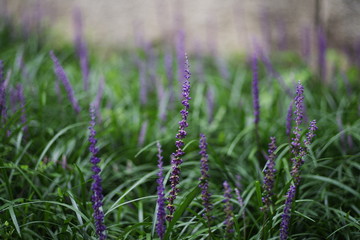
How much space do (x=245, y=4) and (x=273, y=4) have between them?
1.42 feet

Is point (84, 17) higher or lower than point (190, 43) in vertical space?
higher

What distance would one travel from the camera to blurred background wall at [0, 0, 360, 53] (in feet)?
17.7

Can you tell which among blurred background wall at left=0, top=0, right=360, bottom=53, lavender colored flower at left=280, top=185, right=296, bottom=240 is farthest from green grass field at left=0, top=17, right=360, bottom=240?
blurred background wall at left=0, top=0, right=360, bottom=53

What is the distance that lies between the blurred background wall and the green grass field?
0.41 m

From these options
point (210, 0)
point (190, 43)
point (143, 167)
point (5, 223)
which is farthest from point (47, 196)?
point (210, 0)

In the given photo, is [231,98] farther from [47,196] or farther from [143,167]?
[47,196]

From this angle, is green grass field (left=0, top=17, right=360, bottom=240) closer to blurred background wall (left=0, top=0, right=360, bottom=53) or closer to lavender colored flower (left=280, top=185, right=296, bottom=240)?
lavender colored flower (left=280, top=185, right=296, bottom=240)

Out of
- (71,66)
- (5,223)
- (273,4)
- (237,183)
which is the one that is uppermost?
(273,4)

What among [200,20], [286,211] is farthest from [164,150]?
[200,20]

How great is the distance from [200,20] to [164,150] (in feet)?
10.9

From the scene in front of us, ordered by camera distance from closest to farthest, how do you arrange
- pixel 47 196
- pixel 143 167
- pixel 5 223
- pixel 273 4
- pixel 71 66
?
pixel 5 223 → pixel 47 196 → pixel 143 167 → pixel 71 66 → pixel 273 4

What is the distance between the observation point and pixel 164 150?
10.8 feet

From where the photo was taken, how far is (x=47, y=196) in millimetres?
2521

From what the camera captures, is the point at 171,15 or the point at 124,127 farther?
the point at 171,15
